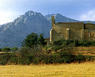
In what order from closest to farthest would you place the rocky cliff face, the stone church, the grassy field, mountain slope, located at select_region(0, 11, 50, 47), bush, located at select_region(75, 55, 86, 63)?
the grassy field
bush, located at select_region(75, 55, 86, 63)
the stone church
the rocky cliff face
mountain slope, located at select_region(0, 11, 50, 47)

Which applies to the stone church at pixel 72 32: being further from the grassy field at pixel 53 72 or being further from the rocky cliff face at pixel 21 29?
the rocky cliff face at pixel 21 29

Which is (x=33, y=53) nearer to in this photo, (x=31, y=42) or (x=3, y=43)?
(x=31, y=42)

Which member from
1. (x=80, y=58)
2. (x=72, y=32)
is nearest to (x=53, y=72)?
(x=80, y=58)

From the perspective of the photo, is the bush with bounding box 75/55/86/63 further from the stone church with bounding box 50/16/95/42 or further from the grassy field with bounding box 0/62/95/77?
the stone church with bounding box 50/16/95/42

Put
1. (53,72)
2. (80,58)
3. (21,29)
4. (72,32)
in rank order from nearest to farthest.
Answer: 1. (53,72)
2. (80,58)
3. (72,32)
4. (21,29)

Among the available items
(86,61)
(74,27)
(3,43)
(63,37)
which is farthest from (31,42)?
(3,43)

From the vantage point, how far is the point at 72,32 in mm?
36469

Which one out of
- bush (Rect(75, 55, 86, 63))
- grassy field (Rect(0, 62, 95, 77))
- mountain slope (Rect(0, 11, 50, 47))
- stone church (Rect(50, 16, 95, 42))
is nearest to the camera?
grassy field (Rect(0, 62, 95, 77))

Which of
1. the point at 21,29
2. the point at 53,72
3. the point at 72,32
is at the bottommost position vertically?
the point at 53,72

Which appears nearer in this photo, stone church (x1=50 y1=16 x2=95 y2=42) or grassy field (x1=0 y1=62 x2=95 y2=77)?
grassy field (x1=0 y1=62 x2=95 y2=77)

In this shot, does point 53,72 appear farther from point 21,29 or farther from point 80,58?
point 21,29

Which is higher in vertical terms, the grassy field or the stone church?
the stone church

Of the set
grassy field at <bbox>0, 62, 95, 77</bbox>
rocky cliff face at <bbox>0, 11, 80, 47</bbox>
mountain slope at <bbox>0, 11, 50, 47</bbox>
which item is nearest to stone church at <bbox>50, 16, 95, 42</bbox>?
grassy field at <bbox>0, 62, 95, 77</bbox>

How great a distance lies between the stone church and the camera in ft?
117
